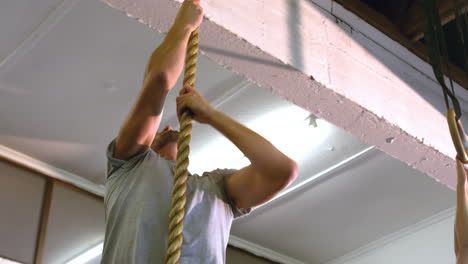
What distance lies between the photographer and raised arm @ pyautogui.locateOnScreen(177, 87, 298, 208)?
1.64 m

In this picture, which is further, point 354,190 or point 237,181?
point 354,190

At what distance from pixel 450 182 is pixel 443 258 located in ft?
7.33

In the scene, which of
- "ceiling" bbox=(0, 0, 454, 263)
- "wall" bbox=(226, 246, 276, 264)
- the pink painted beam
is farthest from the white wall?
the pink painted beam

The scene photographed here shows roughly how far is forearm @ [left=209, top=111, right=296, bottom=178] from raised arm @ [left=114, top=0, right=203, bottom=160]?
5.3 inches

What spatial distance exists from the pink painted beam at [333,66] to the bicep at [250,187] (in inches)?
34.0

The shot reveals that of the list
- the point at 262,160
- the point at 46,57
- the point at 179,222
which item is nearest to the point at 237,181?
the point at 262,160

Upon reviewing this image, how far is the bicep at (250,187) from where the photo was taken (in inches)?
65.7

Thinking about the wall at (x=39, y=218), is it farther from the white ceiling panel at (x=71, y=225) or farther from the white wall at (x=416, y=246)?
the white wall at (x=416, y=246)

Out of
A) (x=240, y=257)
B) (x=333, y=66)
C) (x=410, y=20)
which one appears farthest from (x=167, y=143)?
(x=240, y=257)

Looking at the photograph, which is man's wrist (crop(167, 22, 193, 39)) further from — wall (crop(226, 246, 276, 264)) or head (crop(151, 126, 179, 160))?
wall (crop(226, 246, 276, 264))

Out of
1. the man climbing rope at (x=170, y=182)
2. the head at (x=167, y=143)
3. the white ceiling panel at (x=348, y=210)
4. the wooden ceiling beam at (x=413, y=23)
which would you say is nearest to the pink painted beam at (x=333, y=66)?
the wooden ceiling beam at (x=413, y=23)

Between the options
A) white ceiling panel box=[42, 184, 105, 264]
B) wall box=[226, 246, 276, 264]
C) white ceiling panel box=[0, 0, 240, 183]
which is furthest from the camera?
wall box=[226, 246, 276, 264]

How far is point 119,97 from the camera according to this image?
401cm

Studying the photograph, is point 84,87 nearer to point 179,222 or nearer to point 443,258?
point 179,222
